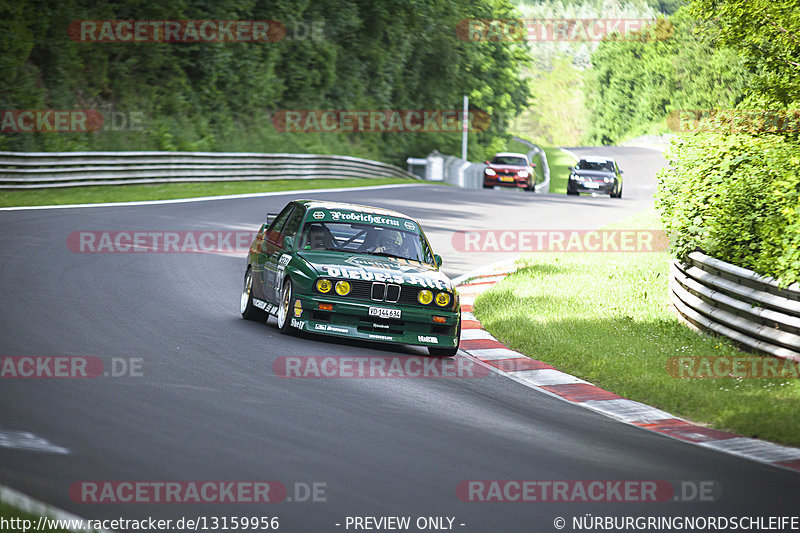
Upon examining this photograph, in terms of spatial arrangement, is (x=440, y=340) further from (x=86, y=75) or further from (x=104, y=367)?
(x=86, y=75)

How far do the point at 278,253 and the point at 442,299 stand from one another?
203 cm

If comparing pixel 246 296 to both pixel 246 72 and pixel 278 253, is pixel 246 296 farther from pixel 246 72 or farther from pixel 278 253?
pixel 246 72

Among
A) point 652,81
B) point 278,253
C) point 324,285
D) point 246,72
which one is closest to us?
point 324,285

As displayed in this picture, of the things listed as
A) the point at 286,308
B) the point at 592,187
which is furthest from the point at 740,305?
the point at 592,187

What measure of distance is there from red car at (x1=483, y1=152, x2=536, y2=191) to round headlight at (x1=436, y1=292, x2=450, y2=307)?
30.3 meters

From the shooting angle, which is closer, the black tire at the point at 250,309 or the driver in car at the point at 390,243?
the driver in car at the point at 390,243

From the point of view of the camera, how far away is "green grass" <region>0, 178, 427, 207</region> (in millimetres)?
24078

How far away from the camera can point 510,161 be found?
42.4 m

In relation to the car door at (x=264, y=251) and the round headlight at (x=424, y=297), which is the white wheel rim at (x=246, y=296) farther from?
the round headlight at (x=424, y=297)

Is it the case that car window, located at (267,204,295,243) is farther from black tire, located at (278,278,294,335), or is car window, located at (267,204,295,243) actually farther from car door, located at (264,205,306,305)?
black tire, located at (278,278,294,335)

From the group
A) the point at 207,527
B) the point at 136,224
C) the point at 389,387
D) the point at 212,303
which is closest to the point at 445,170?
the point at 136,224

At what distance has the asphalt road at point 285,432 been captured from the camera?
5.80 meters

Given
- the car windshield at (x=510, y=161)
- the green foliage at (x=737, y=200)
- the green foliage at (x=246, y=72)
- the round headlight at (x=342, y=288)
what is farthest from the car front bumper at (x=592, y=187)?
the round headlight at (x=342, y=288)

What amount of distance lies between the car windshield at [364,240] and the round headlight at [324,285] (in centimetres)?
99
